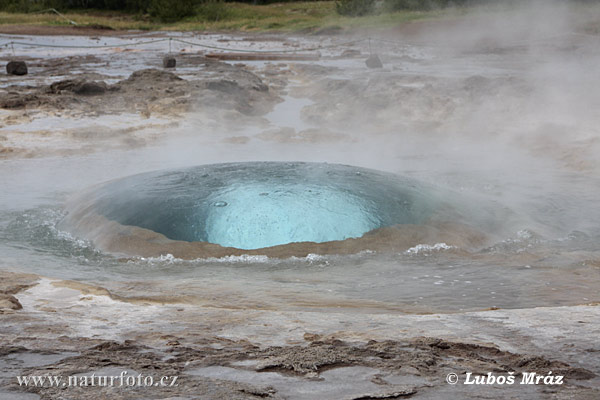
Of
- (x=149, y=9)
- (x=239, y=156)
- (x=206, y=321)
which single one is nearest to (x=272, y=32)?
(x=149, y=9)

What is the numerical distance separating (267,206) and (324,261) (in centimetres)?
49

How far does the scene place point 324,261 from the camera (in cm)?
378

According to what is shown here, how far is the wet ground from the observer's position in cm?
185

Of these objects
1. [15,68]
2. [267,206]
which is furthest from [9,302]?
[15,68]

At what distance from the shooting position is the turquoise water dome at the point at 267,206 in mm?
3900

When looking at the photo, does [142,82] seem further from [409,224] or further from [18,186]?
[409,224]

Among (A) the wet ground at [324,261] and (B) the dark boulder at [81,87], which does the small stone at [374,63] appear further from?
(B) the dark boulder at [81,87]

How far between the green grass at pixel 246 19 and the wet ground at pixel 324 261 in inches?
553

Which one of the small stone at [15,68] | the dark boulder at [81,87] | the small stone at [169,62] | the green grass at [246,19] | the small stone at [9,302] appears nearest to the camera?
the small stone at [9,302]

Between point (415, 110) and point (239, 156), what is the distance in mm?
2972

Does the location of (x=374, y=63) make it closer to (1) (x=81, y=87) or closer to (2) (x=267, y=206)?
(1) (x=81, y=87)

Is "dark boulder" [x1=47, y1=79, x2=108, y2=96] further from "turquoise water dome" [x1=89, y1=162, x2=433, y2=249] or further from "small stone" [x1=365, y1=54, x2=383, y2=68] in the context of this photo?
"small stone" [x1=365, y1=54, x2=383, y2=68]

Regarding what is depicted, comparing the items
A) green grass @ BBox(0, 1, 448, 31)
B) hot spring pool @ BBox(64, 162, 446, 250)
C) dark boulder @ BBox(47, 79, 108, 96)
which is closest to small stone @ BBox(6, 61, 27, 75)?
dark boulder @ BBox(47, 79, 108, 96)

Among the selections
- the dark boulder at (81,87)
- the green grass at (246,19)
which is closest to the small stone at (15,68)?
the dark boulder at (81,87)
